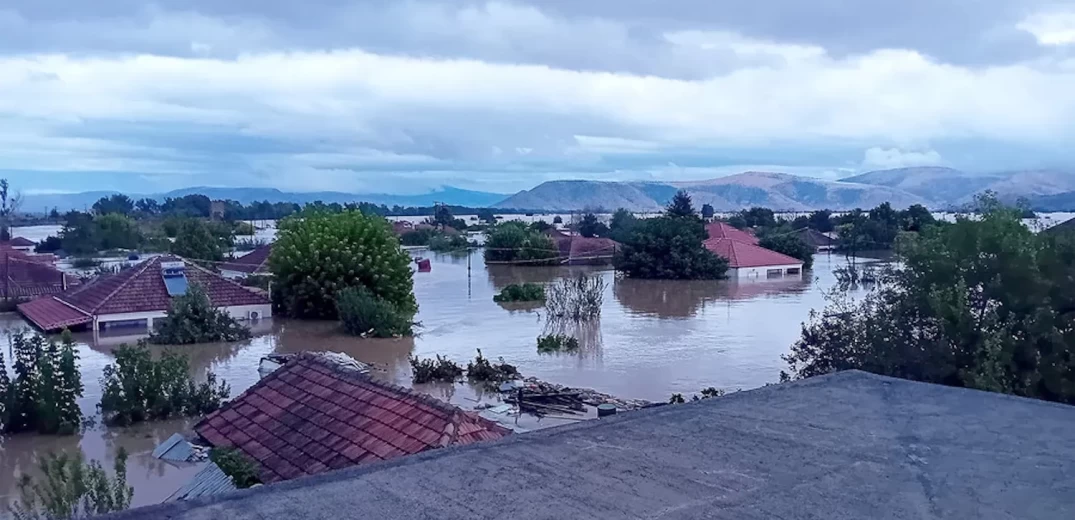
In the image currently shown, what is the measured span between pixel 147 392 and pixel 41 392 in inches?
57.6

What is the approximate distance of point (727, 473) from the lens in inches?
154

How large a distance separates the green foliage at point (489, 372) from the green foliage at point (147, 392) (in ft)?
16.6

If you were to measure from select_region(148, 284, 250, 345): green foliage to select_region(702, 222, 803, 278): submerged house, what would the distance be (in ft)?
75.0

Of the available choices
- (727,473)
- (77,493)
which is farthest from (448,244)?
(727,473)

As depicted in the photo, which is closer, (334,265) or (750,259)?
(334,265)

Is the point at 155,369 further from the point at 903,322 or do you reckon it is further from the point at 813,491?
the point at 813,491

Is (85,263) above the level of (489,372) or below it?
above

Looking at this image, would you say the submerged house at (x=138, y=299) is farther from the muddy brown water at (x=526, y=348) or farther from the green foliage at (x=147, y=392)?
the green foliage at (x=147, y=392)

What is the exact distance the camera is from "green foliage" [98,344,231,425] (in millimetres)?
14484

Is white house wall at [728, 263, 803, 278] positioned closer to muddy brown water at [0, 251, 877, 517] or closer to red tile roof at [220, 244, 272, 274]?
muddy brown water at [0, 251, 877, 517]

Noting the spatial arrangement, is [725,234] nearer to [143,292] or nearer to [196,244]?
[196,244]

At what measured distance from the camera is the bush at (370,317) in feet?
80.2

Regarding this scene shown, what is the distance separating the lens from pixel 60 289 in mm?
31078

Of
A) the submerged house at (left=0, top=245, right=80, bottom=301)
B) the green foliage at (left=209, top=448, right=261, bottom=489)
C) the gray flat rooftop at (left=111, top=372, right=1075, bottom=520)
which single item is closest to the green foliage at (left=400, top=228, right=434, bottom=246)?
the submerged house at (left=0, top=245, right=80, bottom=301)
